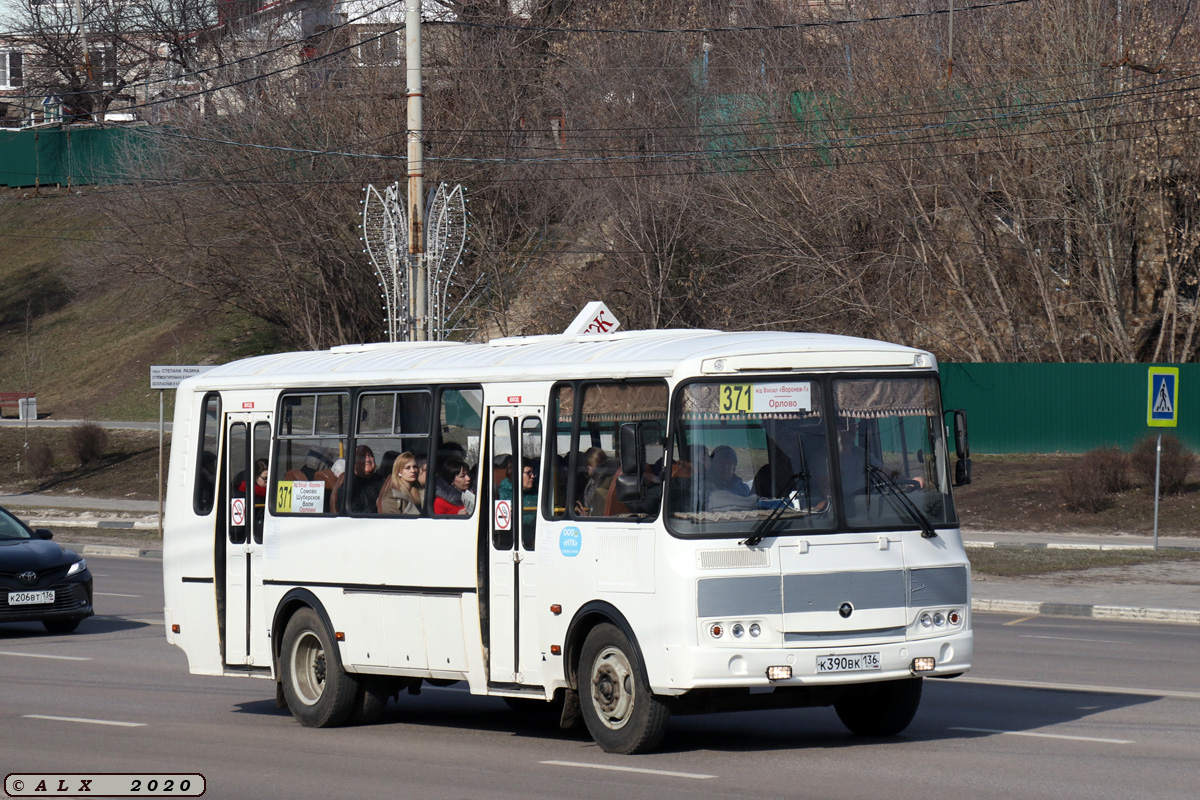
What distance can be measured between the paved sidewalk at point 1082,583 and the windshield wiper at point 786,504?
11.2 m

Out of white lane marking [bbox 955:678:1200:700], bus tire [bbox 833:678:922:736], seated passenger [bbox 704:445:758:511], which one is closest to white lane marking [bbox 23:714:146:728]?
seated passenger [bbox 704:445:758:511]

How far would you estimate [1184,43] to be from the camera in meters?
37.0

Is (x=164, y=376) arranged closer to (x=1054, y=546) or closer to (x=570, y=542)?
(x=1054, y=546)

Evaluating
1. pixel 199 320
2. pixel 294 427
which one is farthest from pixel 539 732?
pixel 199 320

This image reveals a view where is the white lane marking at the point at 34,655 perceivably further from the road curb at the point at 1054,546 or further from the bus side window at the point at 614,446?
the road curb at the point at 1054,546

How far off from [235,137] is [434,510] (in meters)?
41.2

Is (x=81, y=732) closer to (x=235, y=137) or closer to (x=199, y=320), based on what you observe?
(x=235, y=137)

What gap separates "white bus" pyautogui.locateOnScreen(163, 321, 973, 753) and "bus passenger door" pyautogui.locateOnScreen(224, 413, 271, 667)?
0.22m

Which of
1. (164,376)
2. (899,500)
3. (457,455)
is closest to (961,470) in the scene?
(899,500)

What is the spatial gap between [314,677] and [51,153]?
71.9 m

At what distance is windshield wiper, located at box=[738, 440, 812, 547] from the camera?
9.32 meters

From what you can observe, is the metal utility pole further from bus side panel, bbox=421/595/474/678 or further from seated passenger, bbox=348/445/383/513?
bus side panel, bbox=421/595/474/678

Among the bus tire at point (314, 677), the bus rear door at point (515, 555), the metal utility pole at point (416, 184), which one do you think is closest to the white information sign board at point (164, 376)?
the metal utility pole at point (416, 184)

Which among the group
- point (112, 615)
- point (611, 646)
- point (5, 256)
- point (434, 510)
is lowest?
point (112, 615)
